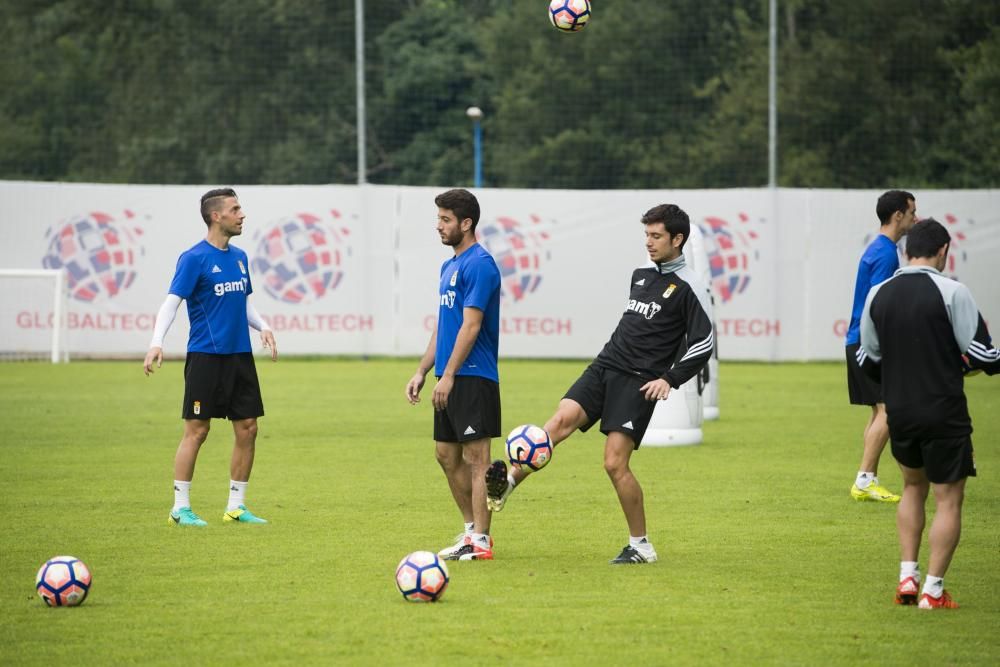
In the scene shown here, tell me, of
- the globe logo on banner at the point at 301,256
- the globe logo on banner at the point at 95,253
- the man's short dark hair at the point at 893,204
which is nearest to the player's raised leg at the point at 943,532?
the man's short dark hair at the point at 893,204

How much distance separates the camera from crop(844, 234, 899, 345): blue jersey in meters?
10.8

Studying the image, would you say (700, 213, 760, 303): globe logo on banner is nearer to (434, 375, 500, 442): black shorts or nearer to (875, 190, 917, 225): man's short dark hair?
(875, 190, 917, 225): man's short dark hair

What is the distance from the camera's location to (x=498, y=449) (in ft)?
47.1

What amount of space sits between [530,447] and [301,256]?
17890 millimetres

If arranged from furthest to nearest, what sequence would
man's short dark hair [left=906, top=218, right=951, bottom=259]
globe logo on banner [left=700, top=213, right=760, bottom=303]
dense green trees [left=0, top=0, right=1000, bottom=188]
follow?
dense green trees [left=0, top=0, right=1000, bottom=188], globe logo on banner [left=700, top=213, right=760, bottom=303], man's short dark hair [left=906, top=218, right=951, bottom=259]

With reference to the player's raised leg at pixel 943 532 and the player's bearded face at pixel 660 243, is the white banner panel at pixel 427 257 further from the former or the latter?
the player's raised leg at pixel 943 532

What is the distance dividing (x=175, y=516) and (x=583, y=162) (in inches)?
977

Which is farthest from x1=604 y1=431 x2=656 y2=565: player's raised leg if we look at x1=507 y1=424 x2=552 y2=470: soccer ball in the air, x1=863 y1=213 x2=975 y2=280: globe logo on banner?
x1=863 y1=213 x2=975 y2=280: globe logo on banner

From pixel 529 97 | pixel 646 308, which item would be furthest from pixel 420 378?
pixel 529 97

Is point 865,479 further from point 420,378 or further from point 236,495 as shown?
point 236,495

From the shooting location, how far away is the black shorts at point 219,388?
10.0 metres

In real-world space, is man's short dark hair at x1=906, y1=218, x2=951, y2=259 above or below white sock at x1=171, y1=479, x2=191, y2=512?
above

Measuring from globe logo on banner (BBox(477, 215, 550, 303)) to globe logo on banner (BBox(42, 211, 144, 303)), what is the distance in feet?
20.5

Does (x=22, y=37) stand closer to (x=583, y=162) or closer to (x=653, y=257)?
(x=583, y=162)
